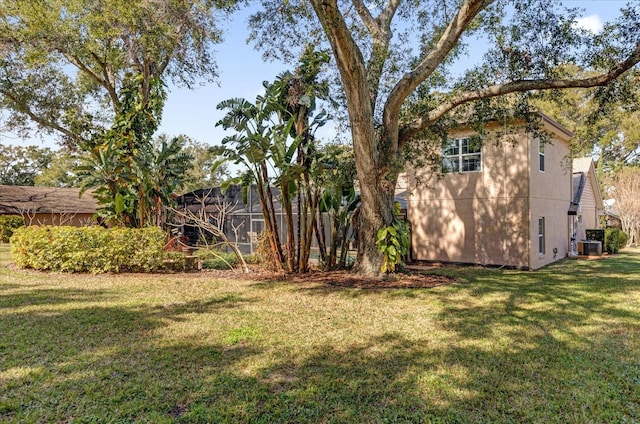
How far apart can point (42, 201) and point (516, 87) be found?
26784mm

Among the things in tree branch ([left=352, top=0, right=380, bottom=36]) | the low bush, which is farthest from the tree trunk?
the low bush

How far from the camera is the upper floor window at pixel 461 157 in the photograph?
43.3 feet

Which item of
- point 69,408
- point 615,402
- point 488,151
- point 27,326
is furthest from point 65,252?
point 488,151

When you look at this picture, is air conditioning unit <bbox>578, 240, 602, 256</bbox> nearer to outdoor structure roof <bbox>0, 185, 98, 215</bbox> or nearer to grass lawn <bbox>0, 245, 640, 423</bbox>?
grass lawn <bbox>0, 245, 640, 423</bbox>

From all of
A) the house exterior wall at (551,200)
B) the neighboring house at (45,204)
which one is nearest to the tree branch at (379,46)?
the house exterior wall at (551,200)

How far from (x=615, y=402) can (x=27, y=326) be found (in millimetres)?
7409

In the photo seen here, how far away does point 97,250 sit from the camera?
10.1m

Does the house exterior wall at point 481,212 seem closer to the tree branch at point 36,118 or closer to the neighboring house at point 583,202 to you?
the neighboring house at point 583,202

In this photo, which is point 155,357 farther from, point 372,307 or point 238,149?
point 238,149

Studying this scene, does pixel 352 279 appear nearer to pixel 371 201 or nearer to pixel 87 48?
pixel 371 201

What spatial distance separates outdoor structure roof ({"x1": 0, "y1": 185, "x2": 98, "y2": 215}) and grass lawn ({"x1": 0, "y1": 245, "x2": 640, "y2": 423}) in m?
17.4

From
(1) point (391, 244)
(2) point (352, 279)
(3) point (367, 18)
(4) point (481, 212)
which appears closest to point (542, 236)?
(4) point (481, 212)

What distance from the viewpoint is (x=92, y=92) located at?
19.0 m

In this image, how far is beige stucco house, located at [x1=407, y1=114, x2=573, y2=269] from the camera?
1233 centimetres
